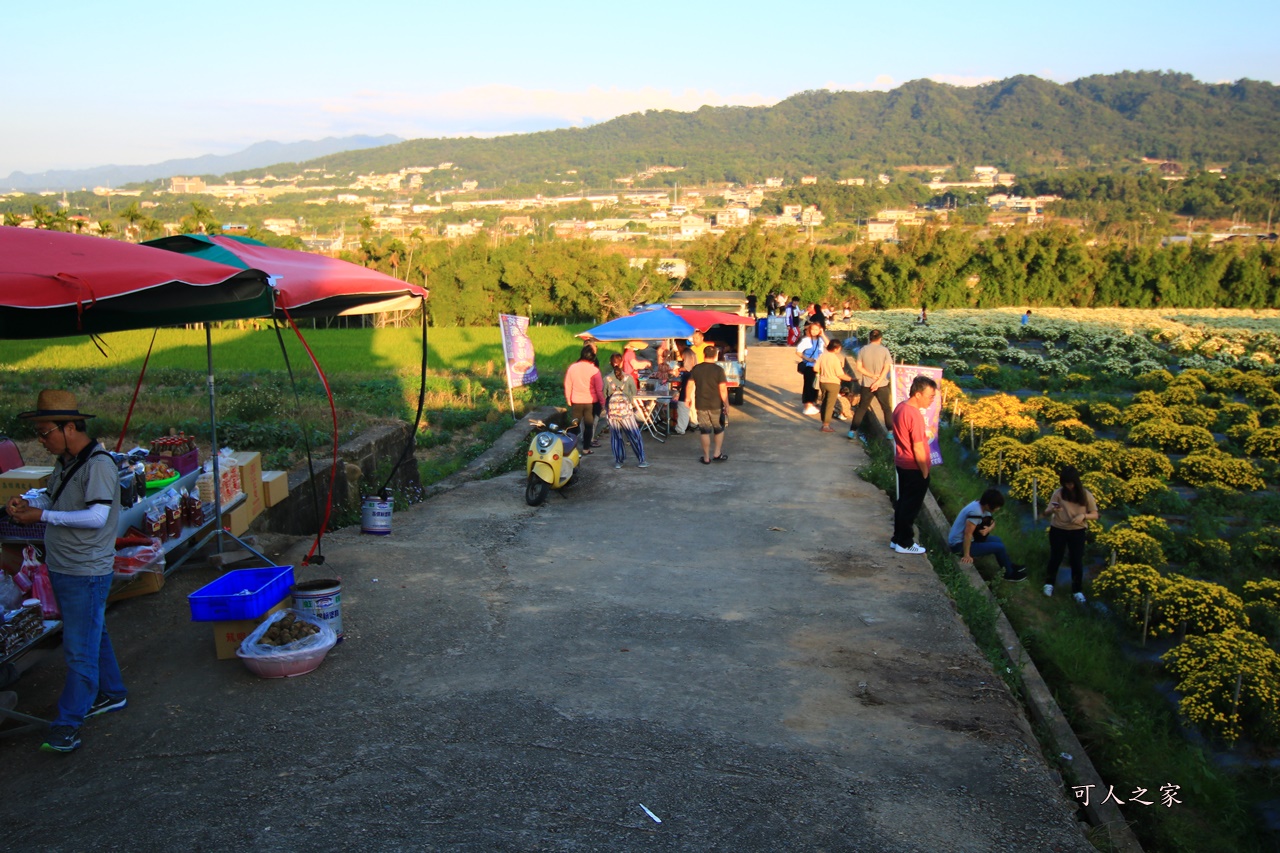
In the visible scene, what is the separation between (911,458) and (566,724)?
478 centimetres

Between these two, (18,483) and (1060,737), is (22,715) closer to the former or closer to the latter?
(18,483)

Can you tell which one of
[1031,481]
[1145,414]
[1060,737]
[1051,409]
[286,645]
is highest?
[286,645]

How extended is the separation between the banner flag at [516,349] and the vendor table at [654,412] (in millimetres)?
2610

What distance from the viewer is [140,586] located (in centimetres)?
690

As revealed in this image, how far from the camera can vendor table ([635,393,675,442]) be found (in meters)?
14.9

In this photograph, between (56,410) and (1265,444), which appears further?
(1265,444)

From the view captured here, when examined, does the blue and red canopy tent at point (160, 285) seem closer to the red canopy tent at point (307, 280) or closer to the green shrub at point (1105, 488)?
the red canopy tent at point (307, 280)

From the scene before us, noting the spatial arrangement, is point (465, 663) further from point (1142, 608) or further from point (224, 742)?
point (1142, 608)

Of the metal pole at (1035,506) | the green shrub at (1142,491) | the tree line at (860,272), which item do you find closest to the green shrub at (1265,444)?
the green shrub at (1142,491)

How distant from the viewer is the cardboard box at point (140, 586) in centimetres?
675

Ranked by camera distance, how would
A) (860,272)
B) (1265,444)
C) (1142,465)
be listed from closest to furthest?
(1142,465), (1265,444), (860,272)

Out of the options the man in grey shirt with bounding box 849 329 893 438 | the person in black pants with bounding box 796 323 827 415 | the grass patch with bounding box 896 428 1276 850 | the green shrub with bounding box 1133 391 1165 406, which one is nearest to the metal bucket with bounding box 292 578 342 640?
the grass patch with bounding box 896 428 1276 850

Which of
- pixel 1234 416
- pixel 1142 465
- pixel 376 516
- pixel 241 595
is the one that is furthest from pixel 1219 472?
pixel 241 595

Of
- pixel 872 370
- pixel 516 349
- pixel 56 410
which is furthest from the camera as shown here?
pixel 516 349
